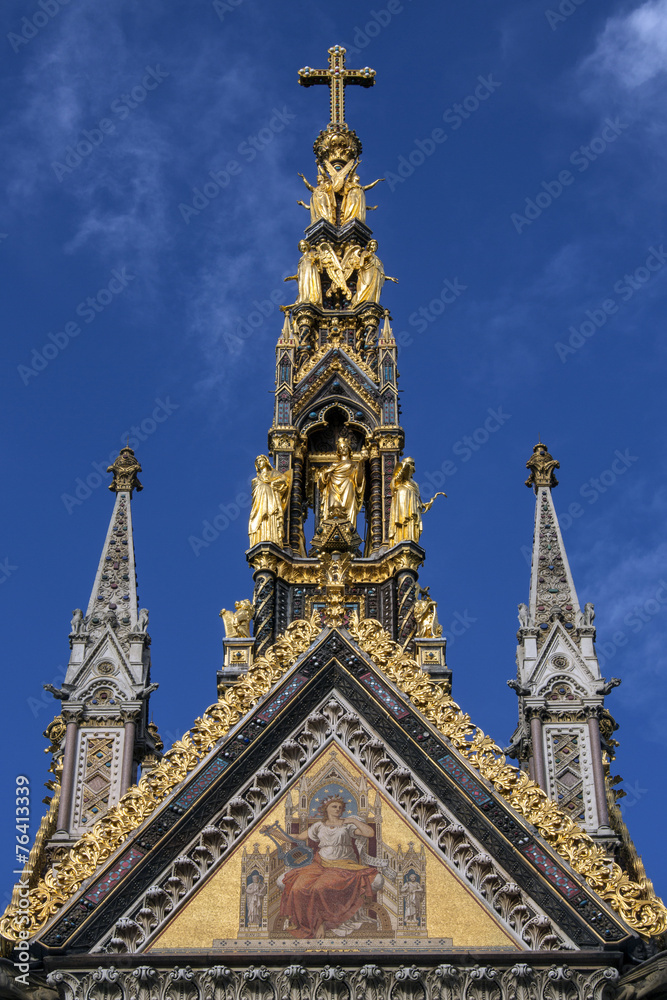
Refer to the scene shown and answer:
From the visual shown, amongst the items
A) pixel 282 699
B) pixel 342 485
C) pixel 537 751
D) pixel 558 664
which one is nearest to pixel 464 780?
pixel 282 699

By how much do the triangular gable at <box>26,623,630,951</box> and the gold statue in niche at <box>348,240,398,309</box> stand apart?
1113 cm

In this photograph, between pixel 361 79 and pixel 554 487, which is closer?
pixel 554 487

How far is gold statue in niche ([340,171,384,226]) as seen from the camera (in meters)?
32.9

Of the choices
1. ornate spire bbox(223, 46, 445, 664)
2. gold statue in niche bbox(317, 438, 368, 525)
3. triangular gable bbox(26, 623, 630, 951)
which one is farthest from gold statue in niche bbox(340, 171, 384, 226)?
triangular gable bbox(26, 623, 630, 951)

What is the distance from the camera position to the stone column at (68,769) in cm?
2156

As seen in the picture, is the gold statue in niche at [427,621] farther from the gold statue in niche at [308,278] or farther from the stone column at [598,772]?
the gold statue in niche at [308,278]

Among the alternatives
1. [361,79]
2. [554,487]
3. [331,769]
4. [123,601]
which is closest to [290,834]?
[331,769]

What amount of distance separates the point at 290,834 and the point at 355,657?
2325mm

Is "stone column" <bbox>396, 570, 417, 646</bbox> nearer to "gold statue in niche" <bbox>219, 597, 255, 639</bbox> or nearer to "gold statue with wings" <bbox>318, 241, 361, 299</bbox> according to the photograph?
"gold statue in niche" <bbox>219, 597, 255, 639</bbox>

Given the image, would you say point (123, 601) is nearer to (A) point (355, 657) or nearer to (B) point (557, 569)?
(A) point (355, 657)

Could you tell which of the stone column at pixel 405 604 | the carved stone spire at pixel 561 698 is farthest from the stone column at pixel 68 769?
the carved stone spire at pixel 561 698

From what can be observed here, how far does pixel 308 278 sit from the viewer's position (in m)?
31.5

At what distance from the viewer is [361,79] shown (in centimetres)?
3519

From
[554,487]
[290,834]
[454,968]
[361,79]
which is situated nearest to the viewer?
[454,968]
